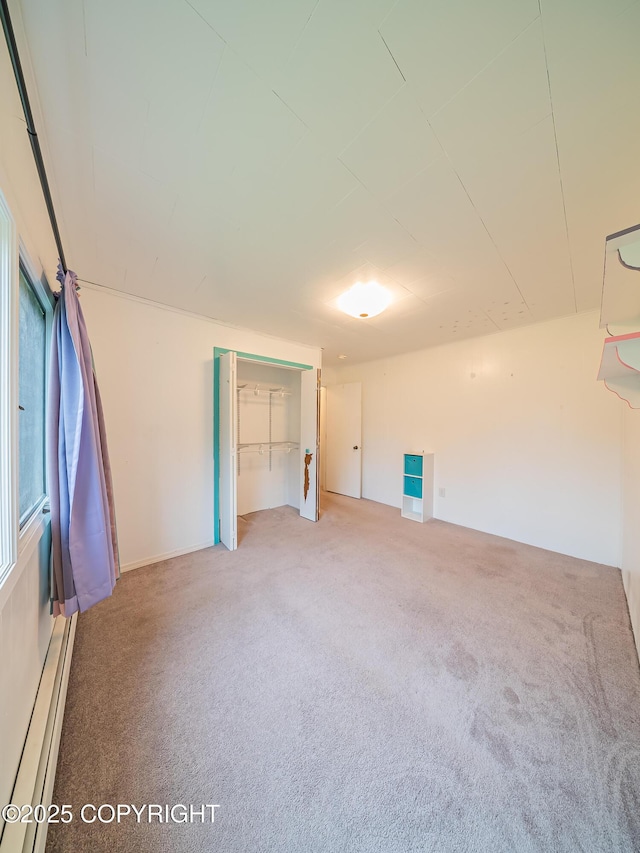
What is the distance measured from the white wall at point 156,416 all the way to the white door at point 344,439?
259cm

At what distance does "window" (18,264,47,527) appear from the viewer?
127cm

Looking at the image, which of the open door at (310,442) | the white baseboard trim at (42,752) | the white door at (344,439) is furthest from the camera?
the white door at (344,439)

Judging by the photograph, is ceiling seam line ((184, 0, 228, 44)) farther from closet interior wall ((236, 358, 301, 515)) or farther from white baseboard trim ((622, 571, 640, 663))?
white baseboard trim ((622, 571, 640, 663))

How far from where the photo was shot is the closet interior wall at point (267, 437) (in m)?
4.03

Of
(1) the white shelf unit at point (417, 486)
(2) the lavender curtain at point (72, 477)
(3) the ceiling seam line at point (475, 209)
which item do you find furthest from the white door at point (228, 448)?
(1) the white shelf unit at point (417, 486)

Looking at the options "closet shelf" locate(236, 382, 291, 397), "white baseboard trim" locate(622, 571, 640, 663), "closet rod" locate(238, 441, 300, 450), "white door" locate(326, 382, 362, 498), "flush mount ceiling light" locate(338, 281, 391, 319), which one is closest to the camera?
"white baseboard trim" locate(622, 571, 640, 663)

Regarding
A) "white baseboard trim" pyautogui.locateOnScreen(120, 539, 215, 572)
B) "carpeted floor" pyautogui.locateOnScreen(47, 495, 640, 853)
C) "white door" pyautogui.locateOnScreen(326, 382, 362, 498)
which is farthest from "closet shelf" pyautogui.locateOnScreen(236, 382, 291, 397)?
"carpeted floor" pyautogui.locateOnScreen(47, 495, 640, 853)

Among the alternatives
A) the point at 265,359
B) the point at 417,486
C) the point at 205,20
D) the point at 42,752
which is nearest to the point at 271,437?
the point at 265,359

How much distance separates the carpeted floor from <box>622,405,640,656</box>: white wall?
6.9 inches

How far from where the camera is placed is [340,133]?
45.3 inches

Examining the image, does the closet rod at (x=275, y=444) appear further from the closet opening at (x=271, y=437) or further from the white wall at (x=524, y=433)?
the white wall at (x=524, y=433)

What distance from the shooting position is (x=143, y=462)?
269cm

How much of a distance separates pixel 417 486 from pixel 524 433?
147 cm

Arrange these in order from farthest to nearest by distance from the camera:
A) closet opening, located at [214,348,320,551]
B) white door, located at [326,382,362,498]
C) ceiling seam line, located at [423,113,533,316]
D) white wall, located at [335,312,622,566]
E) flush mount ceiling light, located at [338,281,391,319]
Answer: white door, located at [326,382,362,498], closet opening, located at [214,348,320,551], white wall, located at [335,312,622,566], flush mount ceiling light, located at [338,281,391,319], ceiling seam line, located at [423,113,533,316]
